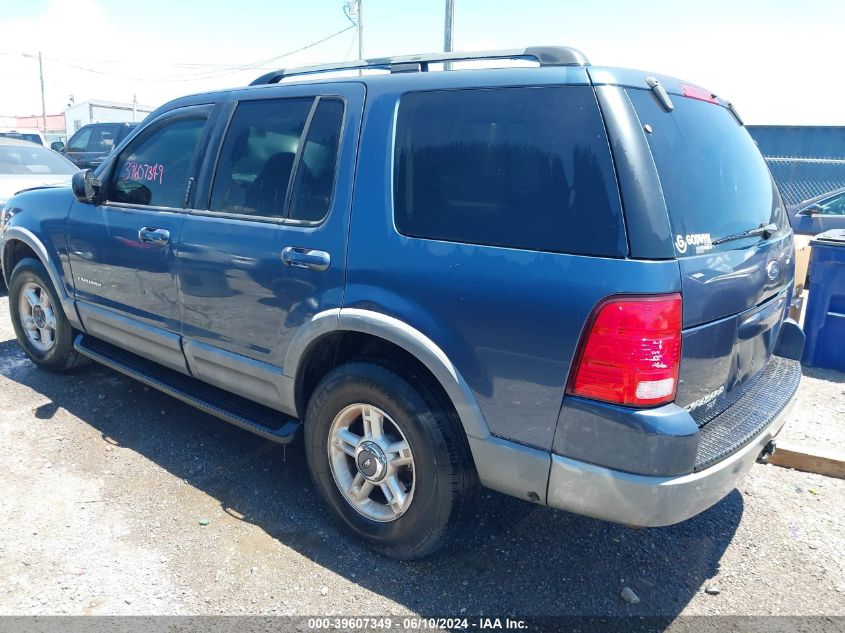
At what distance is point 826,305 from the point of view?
4.98 metres

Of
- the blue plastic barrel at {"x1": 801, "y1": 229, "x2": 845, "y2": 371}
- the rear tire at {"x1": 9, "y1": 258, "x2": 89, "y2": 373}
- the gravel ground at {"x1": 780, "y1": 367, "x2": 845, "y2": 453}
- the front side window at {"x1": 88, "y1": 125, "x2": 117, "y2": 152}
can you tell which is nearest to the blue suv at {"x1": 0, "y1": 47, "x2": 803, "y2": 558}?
the gravel ground at {"x1": 780, "y1": 367, "x2": 845, "y2": 453}

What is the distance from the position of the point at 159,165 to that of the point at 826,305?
16.7 feet

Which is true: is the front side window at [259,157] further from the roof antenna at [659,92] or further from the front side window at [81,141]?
the front side window at [81,141]

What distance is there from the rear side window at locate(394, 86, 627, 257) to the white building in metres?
22.6

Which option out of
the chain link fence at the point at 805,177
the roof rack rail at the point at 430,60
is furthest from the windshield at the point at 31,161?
Result: the chain link fence at the point at 805,177

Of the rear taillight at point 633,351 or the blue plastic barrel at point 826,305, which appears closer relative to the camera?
the rear taillight at point 633,351

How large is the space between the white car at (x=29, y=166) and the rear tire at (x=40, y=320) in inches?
149

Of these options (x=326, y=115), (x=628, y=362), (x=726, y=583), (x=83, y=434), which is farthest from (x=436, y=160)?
(x=83, y=434)

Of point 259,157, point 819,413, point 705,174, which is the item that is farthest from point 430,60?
point 819,413

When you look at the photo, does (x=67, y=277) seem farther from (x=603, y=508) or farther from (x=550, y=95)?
(x=603, y=508)

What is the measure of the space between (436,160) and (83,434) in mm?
2924

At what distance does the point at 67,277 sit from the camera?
4.19 meters

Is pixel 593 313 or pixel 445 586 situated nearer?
pixel 593 313

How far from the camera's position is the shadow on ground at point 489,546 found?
2580 mm
